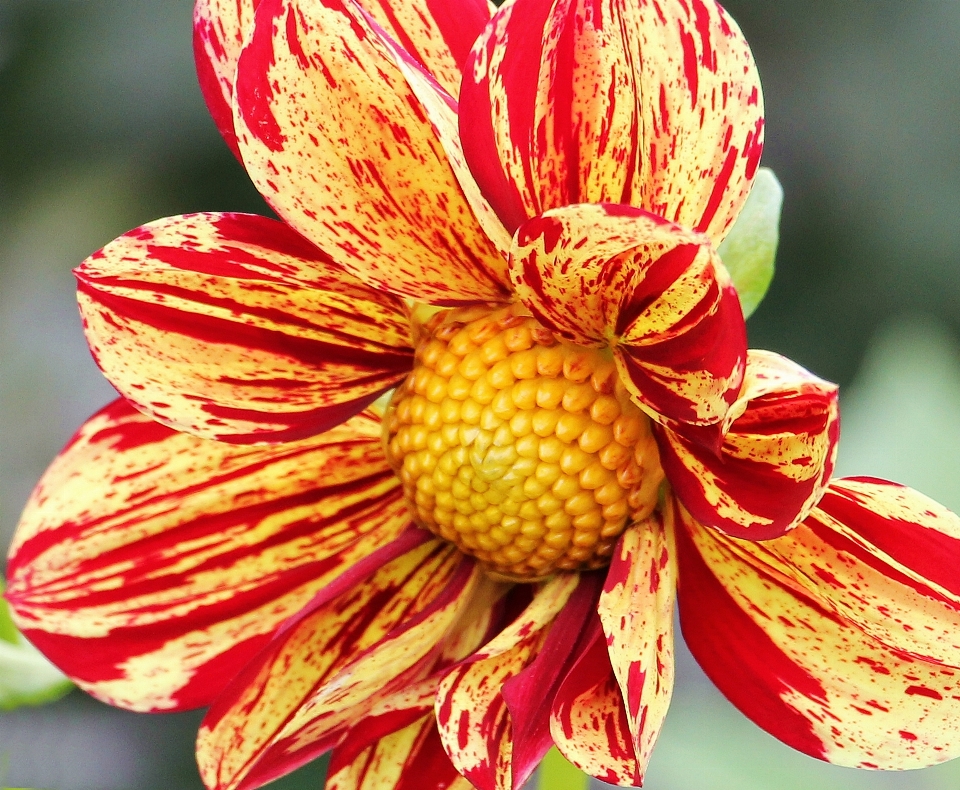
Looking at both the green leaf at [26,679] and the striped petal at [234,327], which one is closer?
→ the striped petal at [234,327]

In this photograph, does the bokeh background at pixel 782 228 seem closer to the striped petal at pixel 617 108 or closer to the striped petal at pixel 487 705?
the striped petal at pixel 487 705

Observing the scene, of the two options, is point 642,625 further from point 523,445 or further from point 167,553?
point 167,553

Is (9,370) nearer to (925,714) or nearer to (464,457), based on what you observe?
(464,457)

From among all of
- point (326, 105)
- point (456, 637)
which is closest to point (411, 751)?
point (456, 637)

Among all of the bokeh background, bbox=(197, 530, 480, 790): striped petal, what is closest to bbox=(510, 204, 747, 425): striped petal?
bbox=(197, 530, 480, 790): striped petal

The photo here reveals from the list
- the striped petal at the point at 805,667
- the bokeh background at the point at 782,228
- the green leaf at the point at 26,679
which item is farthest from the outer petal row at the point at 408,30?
the bokeh background at the point at 782,228

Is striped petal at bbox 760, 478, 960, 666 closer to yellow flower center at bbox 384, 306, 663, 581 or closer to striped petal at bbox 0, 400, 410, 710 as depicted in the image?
yellow flower center at bbox 384, 306, 663, 581

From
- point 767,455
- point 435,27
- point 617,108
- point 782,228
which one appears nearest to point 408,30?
point 435,27
